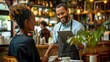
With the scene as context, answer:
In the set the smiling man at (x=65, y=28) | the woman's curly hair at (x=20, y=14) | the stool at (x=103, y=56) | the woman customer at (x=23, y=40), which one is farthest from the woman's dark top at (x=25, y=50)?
the stool at (x=103, y=56)

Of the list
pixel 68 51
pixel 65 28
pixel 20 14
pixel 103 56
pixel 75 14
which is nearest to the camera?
pixel 20 14

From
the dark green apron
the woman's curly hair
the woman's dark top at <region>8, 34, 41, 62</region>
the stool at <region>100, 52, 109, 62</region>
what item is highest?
the woman's curly hair

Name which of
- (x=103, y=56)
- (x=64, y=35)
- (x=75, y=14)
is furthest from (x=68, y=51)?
(x=75, y=14)

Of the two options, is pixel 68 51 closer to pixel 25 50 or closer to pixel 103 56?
pixel 25 50

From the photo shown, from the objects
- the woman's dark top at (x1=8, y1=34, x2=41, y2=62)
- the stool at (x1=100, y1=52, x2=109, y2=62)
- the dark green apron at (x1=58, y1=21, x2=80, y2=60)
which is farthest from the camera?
the stool at (x1=100, y1=52, x2=109, y2=62)

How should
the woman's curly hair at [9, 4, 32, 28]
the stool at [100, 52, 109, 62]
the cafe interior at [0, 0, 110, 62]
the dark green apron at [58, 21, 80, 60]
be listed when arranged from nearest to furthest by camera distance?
the woman's curly hair at [9, 4, 32, 28] < the dark green apron at [58, 21, 80, 60] < the stool at [100, 52, 109, 62] < the cafe interior at [0, 0, 110, 62]

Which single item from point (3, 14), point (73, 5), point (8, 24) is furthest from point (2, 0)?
point (73, 5)

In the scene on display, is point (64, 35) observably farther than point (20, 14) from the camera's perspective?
Yes

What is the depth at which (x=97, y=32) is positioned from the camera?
2867 mm

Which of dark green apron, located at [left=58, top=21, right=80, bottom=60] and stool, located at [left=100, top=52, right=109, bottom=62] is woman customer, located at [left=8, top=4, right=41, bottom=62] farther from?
stool, located at [left=100, top=52, right=109, bottom=62]

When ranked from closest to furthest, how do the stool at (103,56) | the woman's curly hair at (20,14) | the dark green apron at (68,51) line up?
the woman's curly hair at (20,14) < the dark green apron at (68,51) < the stool at (103,56)

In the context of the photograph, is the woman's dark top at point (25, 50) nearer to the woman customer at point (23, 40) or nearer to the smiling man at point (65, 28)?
the woman customer at point (23, 40)

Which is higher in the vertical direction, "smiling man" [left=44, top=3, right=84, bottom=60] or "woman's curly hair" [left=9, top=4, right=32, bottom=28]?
"woman's curly hair" [left=9, top=4, right=32, bottom=28]

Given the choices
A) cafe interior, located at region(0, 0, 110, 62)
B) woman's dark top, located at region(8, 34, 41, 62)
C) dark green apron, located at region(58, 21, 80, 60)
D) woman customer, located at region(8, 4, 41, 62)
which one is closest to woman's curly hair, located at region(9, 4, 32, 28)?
woman customer, located at region(8, 4, 41, 62)
